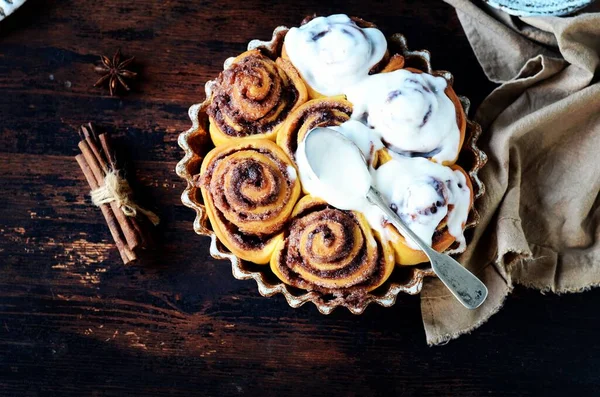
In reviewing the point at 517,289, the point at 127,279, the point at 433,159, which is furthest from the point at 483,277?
the point at 127,279

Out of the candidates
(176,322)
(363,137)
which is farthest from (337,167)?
(176,322)

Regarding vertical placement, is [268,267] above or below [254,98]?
below

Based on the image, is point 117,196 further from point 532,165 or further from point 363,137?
point 532,165

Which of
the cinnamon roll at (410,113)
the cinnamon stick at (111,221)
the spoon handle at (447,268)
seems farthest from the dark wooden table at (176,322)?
the cinnamon roll at (410,113)

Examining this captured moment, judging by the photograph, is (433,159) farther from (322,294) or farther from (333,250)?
(322,294)

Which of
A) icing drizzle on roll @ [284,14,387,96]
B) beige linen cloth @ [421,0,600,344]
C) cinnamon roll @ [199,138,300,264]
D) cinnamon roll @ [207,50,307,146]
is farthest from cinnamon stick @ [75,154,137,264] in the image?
beige linen cloth @ [421,0,600,344]

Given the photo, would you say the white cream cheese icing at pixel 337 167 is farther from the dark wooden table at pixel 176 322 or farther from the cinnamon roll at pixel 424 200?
the dark wooden table at pixel 176 322

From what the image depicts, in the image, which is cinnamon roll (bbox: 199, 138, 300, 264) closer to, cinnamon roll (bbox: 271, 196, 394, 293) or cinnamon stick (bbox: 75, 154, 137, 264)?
cinnamon roll (bbox: 271, 196, 394, 293)
